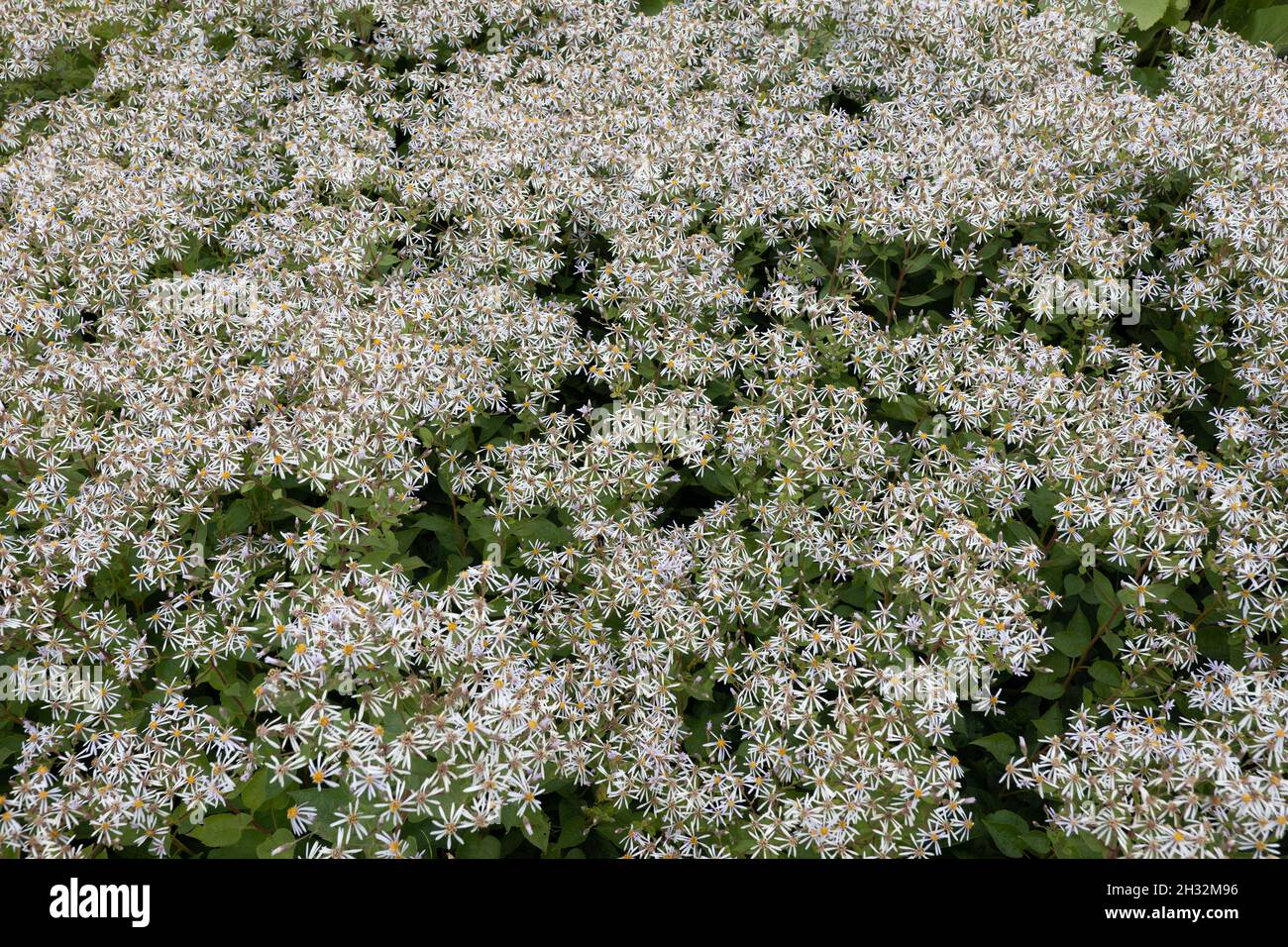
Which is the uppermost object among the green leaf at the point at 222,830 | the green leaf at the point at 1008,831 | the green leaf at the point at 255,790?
the green leaf at the point at 1008,831

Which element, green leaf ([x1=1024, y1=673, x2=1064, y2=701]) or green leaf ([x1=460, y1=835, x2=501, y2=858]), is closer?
green leaf ([x1=460, y1=835, x2=501, y2=858])

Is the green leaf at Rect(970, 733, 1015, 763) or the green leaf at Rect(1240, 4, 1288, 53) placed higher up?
the green leaf at Rect(1240, 4, 1288, 53)

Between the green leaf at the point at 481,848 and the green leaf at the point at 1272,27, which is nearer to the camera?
the green leaf at the point at 481,848

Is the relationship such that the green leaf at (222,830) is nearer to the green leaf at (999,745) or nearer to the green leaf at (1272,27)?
the green leaf at (999,745)

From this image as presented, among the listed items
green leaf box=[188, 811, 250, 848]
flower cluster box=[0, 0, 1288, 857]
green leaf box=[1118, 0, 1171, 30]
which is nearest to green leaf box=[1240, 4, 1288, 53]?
green leaf box=[1118, 0, 1171, 30]

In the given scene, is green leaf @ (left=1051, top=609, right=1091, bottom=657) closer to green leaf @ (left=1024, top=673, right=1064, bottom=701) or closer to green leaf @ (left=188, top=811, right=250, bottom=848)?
green leaf @ (left=1024, top=673, right=1064, bottom=701)

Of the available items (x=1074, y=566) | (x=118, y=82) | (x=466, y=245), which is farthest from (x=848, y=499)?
(x=118, y=82)

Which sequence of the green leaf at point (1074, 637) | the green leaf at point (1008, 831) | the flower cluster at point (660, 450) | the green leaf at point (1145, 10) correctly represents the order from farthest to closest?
1. the green leaf at point (1145, 10)
2. the green leaf at point (1074, 637)
3. the green leaf at point (1008, 831)
4. the flower cluster at point (660, 450)

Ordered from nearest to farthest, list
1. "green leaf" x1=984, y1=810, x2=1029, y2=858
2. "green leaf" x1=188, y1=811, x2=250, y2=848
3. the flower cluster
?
1. "green leaf" x1=188, y1=811, x2=250, y2=848
2. the flower cluster
3. "green leaf" x1=984, y1=810, x2=1029, y2=858

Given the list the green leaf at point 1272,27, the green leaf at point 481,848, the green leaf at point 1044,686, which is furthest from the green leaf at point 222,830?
the green leaf at point 1272,27

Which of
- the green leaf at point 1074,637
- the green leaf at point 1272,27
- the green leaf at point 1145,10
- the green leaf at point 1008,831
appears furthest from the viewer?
the green leaf at point 1272,27

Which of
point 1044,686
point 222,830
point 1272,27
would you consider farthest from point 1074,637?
point 1272,27

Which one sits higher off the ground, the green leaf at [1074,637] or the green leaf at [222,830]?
the green leaf at [1074,637]
